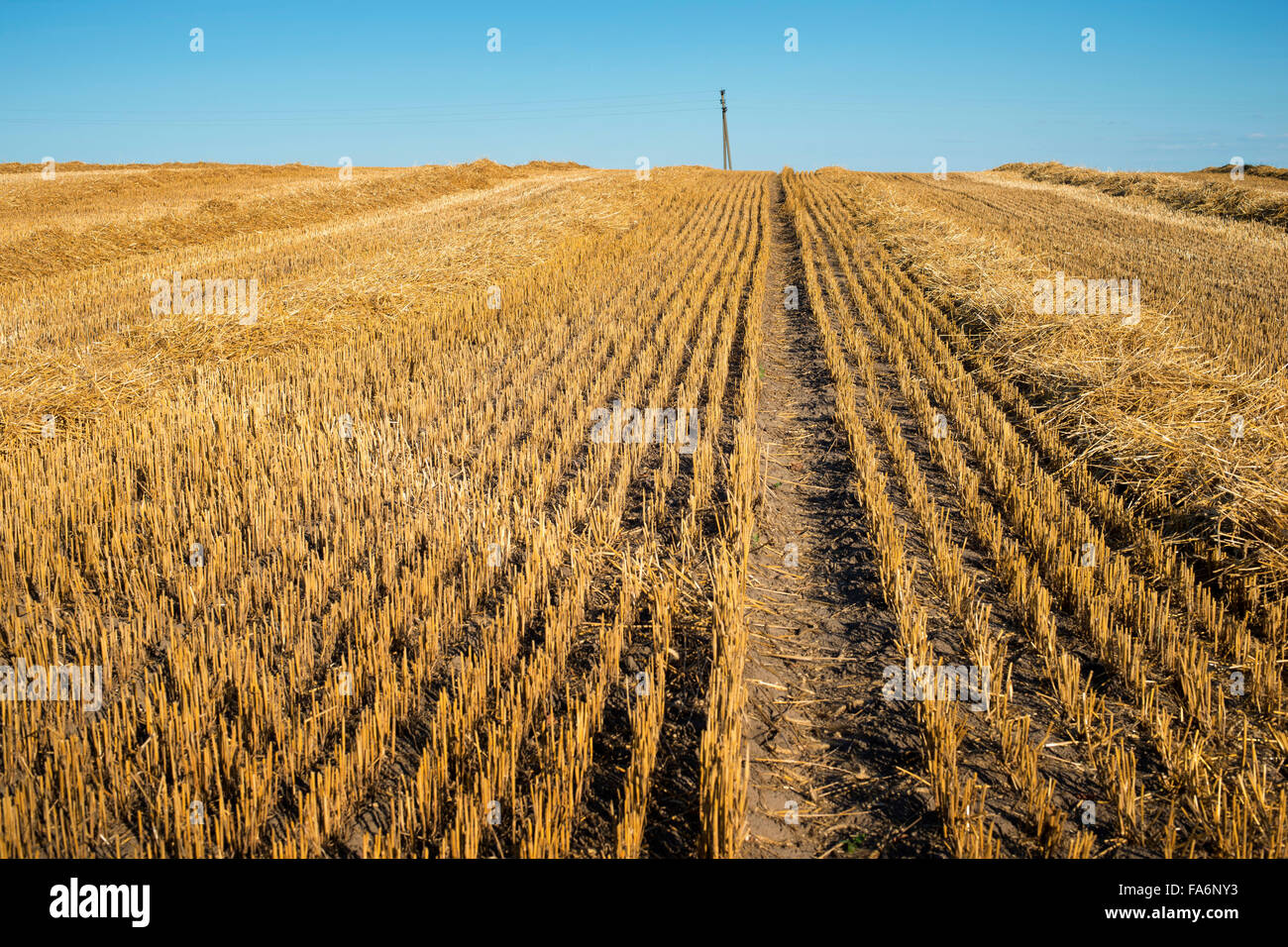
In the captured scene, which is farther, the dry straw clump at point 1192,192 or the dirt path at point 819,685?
the dry straw clump at point 1192,192

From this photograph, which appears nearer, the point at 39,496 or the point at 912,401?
the point at 39,496

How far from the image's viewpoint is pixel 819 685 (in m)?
3.54

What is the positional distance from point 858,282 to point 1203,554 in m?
9.79

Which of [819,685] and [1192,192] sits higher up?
[1192,192]

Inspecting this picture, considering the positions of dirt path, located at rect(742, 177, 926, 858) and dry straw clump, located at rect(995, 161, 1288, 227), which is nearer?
dirt path, located at rect(742, 177, 926, 858)

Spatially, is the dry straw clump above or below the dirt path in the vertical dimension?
above

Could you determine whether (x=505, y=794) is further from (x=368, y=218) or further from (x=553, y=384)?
(x=368, y=218)

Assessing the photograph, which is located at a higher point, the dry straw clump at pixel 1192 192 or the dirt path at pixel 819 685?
the dry straw clump at pixel 1192 192

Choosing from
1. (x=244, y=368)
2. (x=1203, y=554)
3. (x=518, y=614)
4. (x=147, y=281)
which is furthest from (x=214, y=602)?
(x=147, y=281)

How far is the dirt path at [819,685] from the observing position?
2.74 meters

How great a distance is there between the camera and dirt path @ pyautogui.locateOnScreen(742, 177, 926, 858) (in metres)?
2.74

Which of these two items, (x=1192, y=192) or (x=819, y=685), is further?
(x=1192, y=192)
